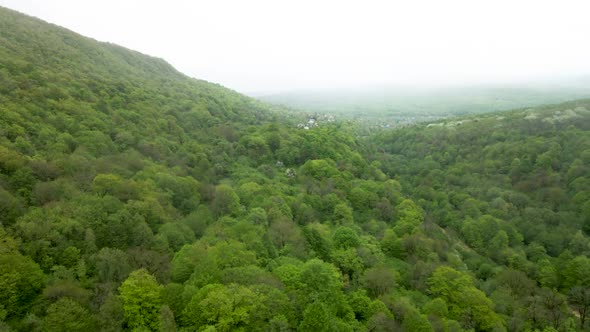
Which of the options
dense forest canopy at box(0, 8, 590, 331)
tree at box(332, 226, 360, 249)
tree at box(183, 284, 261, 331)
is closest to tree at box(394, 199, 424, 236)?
dense forest canopy at box(0, 8, 590, 331)

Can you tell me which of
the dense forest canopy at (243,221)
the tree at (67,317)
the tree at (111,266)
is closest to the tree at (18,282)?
the dense forest canopy at (243,221)

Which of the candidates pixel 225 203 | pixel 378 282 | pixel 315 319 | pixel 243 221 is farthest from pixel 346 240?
pixel 315 319

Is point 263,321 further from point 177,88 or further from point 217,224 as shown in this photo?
point 177,88

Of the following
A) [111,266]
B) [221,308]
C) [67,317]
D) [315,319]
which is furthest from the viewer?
[111,266]

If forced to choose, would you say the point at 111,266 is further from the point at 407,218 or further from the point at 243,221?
the point at 407,218

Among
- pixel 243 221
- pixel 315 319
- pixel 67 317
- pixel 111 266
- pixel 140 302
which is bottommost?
pixel 315 319

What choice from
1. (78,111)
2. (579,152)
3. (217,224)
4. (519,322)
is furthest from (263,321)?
(579,152)

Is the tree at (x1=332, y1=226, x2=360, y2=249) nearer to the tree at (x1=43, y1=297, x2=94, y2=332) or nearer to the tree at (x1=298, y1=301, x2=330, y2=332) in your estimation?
the tree at (x1=298, y1=301, x2=330, y2=332)
